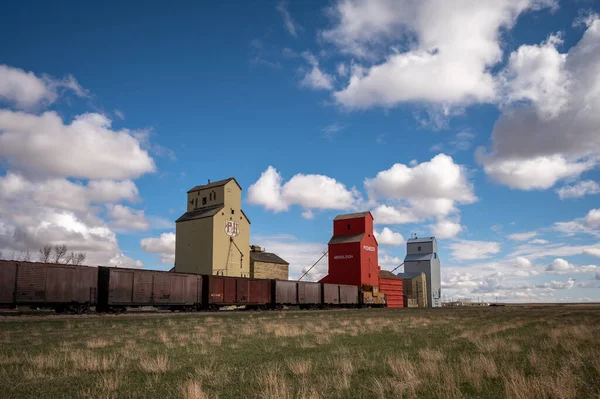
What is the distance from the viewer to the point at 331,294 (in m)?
51.6

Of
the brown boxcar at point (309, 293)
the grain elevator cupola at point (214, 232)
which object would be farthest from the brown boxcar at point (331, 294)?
the grain elevator cupola at point (214, 232)

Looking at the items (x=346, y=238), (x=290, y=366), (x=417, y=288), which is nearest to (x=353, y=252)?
(x=346, y=238)

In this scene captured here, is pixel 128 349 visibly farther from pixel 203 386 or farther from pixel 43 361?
pixel 203 386

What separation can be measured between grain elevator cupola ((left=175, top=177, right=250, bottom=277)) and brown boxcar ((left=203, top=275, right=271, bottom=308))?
442 inches

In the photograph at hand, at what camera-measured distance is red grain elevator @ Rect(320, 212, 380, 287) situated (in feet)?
193

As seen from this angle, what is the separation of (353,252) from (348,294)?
6.31 m

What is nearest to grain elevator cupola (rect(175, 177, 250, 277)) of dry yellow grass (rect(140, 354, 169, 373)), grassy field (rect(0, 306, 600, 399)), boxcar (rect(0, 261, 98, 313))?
boxcar (rect(0, 261, 98, 313))

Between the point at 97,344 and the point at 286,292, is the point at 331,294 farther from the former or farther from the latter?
the point at 97,344

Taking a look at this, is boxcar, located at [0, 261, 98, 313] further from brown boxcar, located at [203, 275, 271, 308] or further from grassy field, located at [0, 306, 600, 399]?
brown boxcar, located at [203, 275, 271, 308]

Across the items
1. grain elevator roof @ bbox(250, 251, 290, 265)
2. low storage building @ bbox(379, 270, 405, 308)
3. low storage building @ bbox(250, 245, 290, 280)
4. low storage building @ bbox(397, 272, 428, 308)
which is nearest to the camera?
low storage building @ bbox(250, 245, 290, 280)

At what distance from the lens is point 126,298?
97.2ft

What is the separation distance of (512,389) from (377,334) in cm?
1060

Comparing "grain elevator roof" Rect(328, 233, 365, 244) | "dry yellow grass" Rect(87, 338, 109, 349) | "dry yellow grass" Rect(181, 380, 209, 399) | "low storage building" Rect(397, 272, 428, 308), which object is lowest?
"low storage building" Rect(397, 272, 428, 308)

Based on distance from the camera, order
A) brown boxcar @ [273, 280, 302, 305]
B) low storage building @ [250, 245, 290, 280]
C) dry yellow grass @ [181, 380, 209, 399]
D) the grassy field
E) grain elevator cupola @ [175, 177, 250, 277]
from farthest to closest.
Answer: low storage building @ [250, 245, 290, 280]
grain elevator cupola @ [175, 177, 250, 277]
brown boxcar @ [273, 280, 302, 305]
the grassy field
dry yellow grass @ [181, 380, 209, 399]
